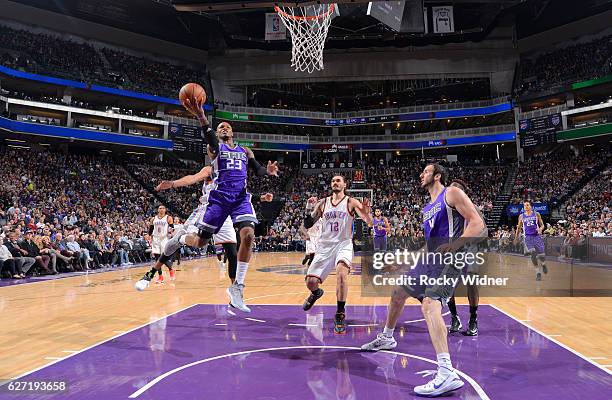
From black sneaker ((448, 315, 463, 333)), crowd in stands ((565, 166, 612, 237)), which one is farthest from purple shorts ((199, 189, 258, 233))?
crowd in stands ((565, 166, 612, 237))

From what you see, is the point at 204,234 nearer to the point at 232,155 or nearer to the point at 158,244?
the point at 232,155

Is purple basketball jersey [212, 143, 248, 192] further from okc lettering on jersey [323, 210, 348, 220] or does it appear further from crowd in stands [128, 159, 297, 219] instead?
crowd in stands [128, 159, 297, 219]

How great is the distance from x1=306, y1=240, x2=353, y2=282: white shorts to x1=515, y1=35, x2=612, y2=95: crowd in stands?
115 feet

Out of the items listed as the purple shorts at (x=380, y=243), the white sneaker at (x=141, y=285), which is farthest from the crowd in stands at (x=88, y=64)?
the white sneaker at (x=141, y=285)

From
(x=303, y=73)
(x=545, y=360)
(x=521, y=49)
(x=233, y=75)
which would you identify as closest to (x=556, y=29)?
(x=521, y=49)

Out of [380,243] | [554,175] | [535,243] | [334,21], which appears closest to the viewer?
[535,243]

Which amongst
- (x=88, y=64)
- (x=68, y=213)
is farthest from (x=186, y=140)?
(x=68, y=213)

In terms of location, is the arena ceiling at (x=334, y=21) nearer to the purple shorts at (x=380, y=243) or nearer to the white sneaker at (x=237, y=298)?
the purple shorts at (x=380, y=243)

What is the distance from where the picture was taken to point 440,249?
384cm

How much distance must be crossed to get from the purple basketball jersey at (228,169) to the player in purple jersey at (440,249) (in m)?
2.63

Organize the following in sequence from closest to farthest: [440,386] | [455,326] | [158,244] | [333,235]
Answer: [440,386] < [455,326] < [333,235] < [158,244]

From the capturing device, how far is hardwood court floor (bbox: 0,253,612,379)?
4988 mm

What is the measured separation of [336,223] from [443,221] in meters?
2.23

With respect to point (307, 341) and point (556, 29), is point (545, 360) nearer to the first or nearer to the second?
point (307, 341)
